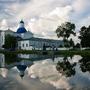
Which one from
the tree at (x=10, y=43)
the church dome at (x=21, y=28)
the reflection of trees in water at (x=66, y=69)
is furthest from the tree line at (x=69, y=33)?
the reflection of trees in water at (x=66, y=69)

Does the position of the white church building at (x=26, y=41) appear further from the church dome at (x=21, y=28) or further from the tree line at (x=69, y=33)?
the tree line at (x=69, y=33)

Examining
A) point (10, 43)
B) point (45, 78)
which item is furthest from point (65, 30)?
point (45, 78)

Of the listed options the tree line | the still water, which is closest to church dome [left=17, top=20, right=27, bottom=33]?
the tree line

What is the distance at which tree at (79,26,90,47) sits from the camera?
88188 millimetres

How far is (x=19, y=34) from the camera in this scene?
137 metres

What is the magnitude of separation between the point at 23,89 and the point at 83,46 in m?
79.7

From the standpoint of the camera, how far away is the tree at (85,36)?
8819cm

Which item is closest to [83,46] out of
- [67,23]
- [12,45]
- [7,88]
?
[67,23]

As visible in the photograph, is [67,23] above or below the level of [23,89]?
above

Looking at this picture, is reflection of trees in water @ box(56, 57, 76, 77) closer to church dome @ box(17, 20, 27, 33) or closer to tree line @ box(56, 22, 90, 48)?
tree line @ box(56, 22, 90, 48)

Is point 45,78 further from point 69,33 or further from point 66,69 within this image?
point 69,33

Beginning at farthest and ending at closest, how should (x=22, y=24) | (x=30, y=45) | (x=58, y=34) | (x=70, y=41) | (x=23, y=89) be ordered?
(x=22, y=24)
(x=30, y=45)
(x=70, y=41)
(x=58, y=34)
(x=23, y=89)

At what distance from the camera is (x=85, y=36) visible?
8938 cm

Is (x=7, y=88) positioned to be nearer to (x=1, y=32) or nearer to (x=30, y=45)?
(x=30, y=45)
